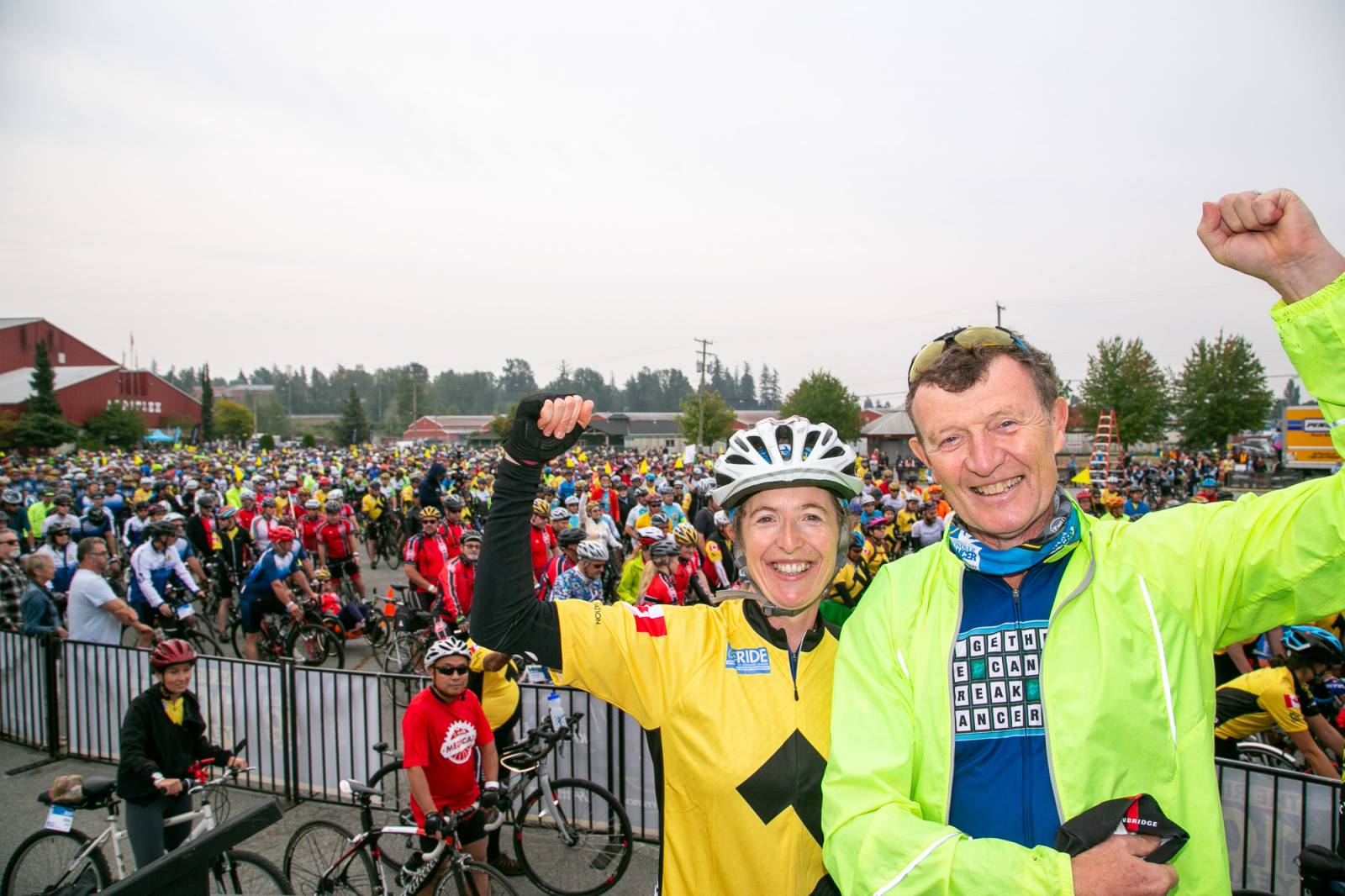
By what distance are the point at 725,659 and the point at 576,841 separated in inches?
164

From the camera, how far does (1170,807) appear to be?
1.50m

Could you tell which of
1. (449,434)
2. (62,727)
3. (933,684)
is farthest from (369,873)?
(449,434)

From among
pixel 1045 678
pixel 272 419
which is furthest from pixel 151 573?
pixel 272 419

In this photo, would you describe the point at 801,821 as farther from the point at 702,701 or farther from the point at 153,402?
the point at 153,402

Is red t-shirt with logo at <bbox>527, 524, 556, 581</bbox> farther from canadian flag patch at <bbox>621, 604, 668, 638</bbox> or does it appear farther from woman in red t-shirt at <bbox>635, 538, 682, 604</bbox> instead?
canadian flag patch at <bbox>621, 604, 668, 638</bbox>

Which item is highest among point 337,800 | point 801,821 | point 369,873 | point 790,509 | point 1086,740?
point 790,509

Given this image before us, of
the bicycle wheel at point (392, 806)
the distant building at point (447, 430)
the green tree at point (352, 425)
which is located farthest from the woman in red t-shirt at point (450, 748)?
the distant building at point (447, 430)

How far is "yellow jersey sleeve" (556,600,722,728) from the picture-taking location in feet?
6.84

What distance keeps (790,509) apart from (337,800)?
614 centimetres

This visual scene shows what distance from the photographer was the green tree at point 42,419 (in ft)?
153

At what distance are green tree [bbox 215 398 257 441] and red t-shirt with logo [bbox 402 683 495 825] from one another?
83.1m

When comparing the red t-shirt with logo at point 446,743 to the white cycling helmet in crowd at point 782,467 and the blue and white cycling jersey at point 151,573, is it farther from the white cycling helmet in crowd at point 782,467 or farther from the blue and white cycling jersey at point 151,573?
the blue and white cycling jersey at point 151,573

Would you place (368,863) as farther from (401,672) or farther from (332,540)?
(332,540)

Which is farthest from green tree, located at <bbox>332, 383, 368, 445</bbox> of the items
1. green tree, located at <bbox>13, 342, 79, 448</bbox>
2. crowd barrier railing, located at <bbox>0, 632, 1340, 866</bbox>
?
crowd barrier railing, located at <bbox>0, 632, 1340, 866</bbox>
